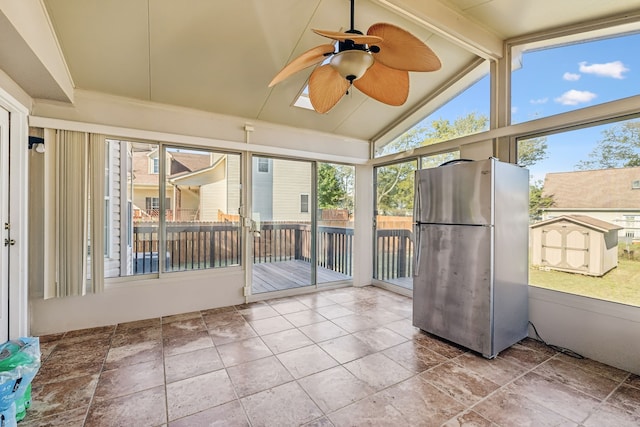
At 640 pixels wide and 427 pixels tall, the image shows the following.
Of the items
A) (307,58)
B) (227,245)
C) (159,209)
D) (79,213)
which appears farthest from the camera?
(227,245)

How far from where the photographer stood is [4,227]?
2.46 m

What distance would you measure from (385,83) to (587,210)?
2188 millimetres

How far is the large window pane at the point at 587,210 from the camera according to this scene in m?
2.43

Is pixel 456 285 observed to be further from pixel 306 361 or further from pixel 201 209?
pixel 201 209

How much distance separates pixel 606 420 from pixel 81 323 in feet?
14.6

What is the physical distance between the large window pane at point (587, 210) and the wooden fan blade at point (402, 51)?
5.88 feet

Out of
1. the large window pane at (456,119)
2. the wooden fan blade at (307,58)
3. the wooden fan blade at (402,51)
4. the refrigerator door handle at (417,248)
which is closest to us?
the wooden fan blade at (402,51)


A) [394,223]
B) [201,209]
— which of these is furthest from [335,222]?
[201,209]

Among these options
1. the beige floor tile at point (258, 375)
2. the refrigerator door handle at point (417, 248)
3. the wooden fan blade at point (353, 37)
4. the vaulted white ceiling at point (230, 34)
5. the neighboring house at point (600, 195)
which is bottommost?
the beige floor tile at point (258, 375)

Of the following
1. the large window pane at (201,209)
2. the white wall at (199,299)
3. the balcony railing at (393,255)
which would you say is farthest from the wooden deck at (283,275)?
the balcony railing at (393,255)

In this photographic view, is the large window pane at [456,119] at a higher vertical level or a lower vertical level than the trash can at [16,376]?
higher

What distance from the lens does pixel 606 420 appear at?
5.89ft

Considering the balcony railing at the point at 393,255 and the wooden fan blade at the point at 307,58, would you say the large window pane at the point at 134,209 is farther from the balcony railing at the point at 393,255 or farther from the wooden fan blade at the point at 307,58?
the balcony railing at the point at 393,255

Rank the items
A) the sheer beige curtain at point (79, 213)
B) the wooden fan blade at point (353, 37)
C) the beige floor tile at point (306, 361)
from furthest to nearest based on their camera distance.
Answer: the sheer beige curtain at point (79, 213), the beige floor tile at point (306, 361), the wooden fan blade at point (353, 37)
